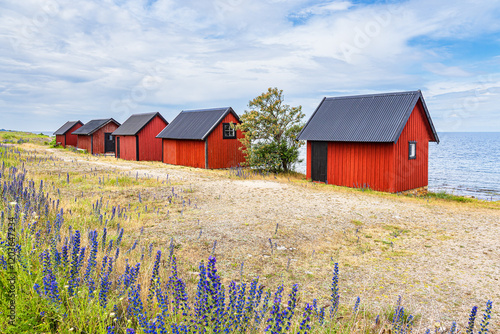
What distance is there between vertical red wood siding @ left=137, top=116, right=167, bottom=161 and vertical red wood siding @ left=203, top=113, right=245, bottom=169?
11648mm

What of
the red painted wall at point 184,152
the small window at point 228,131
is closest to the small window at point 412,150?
the small window at point 228,131

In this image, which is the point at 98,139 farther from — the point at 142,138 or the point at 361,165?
the point at 361,165

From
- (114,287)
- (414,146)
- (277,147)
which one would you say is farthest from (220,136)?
(114,287)

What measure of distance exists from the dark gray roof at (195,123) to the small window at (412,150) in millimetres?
15503

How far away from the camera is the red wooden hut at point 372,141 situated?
59.9ft

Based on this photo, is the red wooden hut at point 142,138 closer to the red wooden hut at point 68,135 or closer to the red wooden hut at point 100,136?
the red wooden hut at point 100,136

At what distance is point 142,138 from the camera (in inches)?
1437

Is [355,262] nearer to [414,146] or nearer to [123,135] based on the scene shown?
[414,146]

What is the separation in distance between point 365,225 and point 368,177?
8.92 meters

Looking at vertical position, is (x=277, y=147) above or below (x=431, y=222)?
above

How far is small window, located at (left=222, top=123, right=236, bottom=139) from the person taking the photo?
29486mm

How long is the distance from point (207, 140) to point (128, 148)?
14236 mm

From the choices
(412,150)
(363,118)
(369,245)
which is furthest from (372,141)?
(369,245)

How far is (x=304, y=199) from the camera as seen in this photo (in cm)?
1452
